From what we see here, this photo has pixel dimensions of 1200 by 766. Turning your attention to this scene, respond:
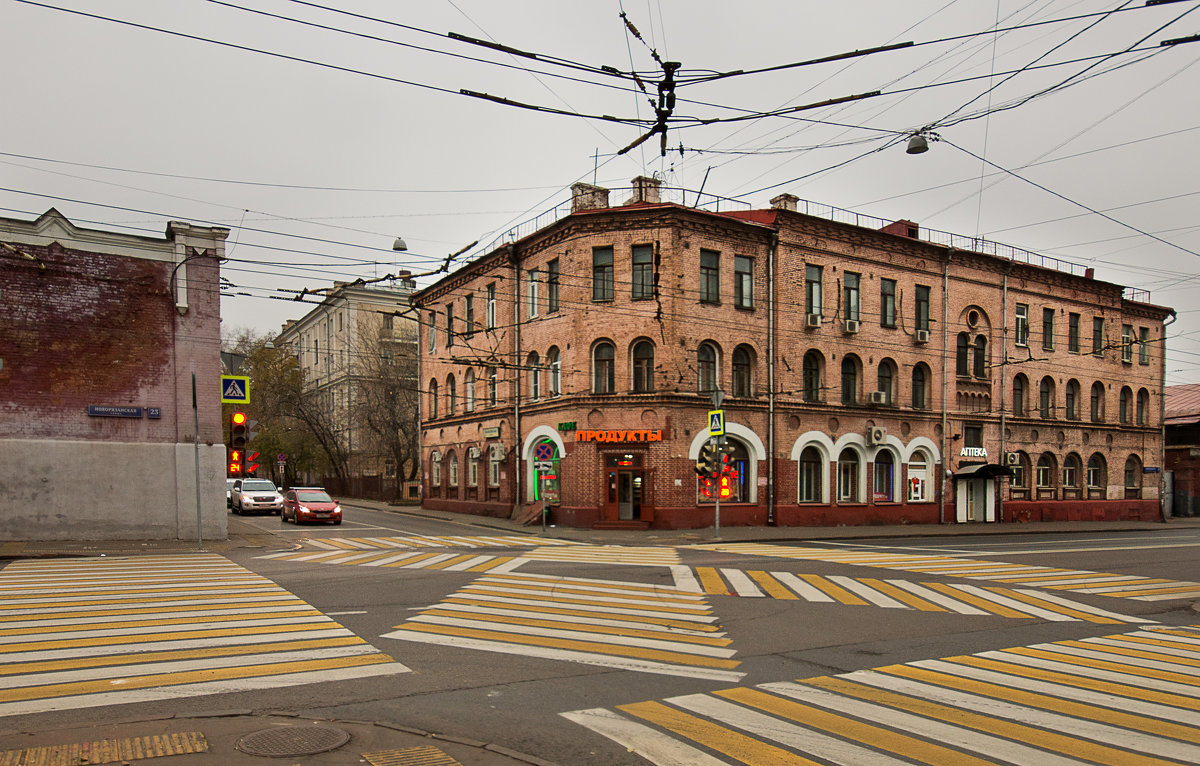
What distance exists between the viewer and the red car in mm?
→ 29891

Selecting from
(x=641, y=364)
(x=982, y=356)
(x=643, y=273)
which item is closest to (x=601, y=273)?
(x=643, y=273)

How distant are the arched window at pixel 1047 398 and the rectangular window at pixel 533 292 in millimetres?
25301

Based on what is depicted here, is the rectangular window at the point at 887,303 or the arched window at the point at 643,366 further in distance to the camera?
the rectangular window at the point at 887,303

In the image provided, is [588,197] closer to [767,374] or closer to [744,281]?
[744,281]

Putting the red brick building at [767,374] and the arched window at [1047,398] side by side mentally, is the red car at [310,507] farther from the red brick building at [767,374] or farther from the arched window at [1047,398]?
the arched window at [1047,398]

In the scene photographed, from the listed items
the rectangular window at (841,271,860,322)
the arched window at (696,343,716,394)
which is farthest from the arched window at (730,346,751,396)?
the rectangular window at (841,271,860,322)

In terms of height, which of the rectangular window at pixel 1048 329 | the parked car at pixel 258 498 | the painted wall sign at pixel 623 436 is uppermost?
the rectangular window at pixel 1048 329

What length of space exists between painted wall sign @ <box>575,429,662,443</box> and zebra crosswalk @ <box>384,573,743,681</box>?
14.6 metres

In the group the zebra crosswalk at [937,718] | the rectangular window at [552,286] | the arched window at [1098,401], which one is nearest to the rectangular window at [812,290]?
the rectangular window at [552,286]

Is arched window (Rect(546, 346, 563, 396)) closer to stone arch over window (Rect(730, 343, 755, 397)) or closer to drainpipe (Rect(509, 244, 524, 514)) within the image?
drainpipe (Rect(509, 244, 524, 514))

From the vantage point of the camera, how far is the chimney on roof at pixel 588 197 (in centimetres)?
3047

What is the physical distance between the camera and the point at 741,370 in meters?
30.3

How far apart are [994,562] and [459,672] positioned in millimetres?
16069

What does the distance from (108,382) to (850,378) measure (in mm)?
26039
